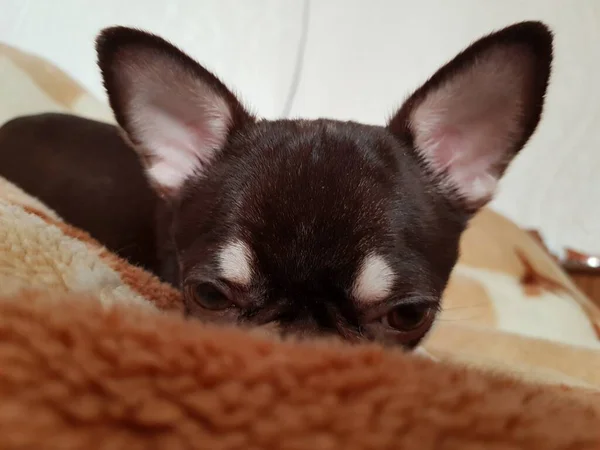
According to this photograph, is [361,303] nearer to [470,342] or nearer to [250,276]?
[250,276]

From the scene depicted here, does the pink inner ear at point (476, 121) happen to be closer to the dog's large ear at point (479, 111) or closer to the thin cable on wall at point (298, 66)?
the dog's large ear at point (479, 111)

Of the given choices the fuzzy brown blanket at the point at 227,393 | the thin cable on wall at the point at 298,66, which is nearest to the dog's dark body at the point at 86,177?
the thin cable on wall at the point at 298,66

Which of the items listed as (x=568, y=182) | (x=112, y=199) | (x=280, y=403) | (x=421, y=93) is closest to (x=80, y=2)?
(x=112, y=199)

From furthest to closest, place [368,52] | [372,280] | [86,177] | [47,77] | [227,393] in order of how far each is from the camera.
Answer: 1. [368,52]
2. [47,77]
3. [86,177]
4. [372,280]
5. [227,393]

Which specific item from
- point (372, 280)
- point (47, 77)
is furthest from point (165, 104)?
point (47, 77)

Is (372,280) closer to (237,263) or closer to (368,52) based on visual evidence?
(237,263)

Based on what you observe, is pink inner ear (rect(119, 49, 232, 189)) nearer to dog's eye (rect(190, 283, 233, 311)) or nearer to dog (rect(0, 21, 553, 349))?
dog (rect(0, 21, 553, 349))

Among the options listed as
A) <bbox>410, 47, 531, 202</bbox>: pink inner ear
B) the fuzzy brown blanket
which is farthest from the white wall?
the fuzzy brown blanket

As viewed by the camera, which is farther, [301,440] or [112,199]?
[112,199]
